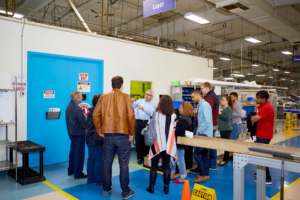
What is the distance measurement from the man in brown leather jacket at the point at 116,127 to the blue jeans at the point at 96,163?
0.45m

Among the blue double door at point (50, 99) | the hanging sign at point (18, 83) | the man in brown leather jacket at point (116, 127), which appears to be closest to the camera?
the man in brown leather jacket at point (116, 127)

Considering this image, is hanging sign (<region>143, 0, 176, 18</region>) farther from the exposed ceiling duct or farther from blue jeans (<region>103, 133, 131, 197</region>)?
blue jeans (<region>103, 133, 131, 197</region>)

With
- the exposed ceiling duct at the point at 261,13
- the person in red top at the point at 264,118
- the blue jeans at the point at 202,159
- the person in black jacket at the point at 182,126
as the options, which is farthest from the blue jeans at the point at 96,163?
the exposed ceiling duct at the point at 261,13

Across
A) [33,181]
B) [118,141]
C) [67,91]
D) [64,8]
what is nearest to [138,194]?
[118,141]

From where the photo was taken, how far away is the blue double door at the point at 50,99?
4.68m

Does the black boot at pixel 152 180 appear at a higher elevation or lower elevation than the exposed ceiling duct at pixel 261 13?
lower

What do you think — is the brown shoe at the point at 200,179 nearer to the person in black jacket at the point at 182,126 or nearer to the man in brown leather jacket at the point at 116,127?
the person in black jacket at the point at 182,126

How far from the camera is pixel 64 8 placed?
32.6 ft

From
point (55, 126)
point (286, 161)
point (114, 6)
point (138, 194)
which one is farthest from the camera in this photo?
point (114, 6)

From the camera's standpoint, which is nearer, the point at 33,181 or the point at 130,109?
the point at 130,109

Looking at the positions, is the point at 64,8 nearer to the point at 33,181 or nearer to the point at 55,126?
the point at 55,126

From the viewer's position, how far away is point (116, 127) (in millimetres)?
3186

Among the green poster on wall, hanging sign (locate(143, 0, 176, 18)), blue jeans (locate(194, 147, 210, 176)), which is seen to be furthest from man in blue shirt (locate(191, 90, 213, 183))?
the green poster on wall

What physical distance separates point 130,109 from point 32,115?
102 inches
